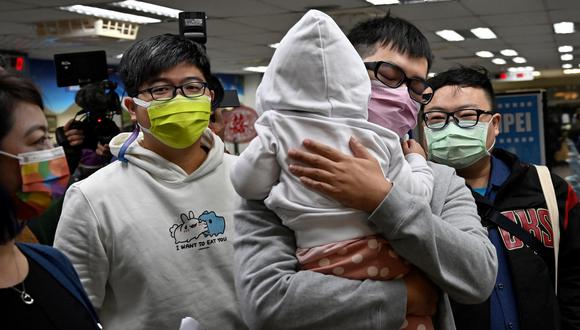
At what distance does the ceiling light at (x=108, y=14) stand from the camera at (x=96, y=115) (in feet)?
16.0

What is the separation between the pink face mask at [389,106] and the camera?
1.33m

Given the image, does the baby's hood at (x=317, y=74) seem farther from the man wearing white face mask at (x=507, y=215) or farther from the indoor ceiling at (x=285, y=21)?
the indoor ceiling at (x=285, y=21)

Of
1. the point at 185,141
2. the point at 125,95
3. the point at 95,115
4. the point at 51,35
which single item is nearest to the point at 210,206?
the point at 185,141

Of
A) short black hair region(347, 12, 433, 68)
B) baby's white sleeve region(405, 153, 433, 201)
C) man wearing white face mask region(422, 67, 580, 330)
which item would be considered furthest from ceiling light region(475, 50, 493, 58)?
baby's white sleeve region(405, 153, 433, 201)

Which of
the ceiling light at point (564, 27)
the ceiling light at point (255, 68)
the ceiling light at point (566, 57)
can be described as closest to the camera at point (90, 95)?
the ceiling light at point (564, 27)

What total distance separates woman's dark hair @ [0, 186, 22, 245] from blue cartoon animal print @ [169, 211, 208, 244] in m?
0.58

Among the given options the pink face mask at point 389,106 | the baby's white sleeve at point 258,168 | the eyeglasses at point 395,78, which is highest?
the eyeglasses at point 395,78

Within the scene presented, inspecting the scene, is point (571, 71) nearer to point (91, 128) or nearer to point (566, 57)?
point (566, 57)

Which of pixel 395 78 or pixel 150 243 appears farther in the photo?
pixel 150 243

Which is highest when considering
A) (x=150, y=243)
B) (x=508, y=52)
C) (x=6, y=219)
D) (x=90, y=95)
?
(x=508, y=52)

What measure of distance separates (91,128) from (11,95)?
1.81m

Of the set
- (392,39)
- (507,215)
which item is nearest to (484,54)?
(507,215)

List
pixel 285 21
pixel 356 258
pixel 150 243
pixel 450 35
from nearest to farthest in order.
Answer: pixel 356 258 < pixel 150 243 < pixel 285 21 < pixel 450 35

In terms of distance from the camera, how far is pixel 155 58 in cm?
178
